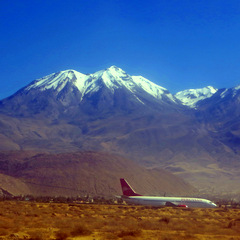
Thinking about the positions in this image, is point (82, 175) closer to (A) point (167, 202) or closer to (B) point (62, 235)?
(A) point (167, 202)

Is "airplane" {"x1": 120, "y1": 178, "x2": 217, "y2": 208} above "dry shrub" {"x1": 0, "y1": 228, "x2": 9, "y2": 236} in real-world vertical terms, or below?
above

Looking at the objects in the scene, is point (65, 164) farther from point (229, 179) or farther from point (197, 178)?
point (229, 179)

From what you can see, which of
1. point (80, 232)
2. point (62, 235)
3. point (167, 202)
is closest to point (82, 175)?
point (167, 202)

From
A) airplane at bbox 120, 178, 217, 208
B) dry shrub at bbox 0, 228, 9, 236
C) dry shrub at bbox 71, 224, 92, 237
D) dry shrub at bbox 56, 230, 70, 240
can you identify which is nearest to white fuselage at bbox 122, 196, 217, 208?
airplane at bbox 120, 178, 217, 208

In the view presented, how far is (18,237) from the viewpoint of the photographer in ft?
69.7

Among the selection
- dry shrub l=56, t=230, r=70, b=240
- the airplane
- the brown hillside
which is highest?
the brown hillside

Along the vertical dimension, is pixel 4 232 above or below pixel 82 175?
below

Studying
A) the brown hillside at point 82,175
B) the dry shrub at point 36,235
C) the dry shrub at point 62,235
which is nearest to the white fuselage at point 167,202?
the dry shrub at point 36,235

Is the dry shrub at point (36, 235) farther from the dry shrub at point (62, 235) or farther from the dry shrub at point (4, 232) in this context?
the dry shrub at point (4, 232)

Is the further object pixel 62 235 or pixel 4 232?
pixel 4 232

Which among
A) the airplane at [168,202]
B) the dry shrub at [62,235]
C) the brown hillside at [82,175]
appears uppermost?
the brown hillside at [82,175]

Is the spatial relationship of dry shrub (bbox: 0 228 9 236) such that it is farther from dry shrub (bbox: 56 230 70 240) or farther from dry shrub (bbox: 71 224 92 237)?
dry shrub (bbox: 71 224 92 237)

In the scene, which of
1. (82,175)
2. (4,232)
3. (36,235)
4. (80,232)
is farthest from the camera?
(82,175)

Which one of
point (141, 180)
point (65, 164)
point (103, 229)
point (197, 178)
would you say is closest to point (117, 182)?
point (141, 180)
